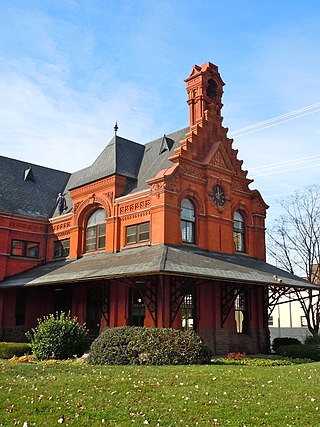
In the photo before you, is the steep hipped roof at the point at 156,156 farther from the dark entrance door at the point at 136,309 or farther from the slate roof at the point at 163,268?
the dark entrance door at the point at 136,309

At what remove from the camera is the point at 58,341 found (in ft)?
Result: 61.2

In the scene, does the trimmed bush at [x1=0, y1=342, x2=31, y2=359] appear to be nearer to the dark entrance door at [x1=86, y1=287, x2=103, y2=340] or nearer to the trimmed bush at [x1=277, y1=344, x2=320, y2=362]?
the dark entrance door at [x1=86, y1=287, x2=103, y2=340]

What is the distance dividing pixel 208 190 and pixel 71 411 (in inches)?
705

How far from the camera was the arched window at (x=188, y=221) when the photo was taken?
80.1 ft

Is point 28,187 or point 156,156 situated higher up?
point 156,156

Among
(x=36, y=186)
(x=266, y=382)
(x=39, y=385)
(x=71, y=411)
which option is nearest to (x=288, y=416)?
(x=266, y=382)

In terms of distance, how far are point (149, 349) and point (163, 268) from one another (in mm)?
3330

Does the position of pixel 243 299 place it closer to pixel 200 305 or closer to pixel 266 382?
pixel 200 305

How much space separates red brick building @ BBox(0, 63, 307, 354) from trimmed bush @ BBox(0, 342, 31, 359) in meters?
3.25

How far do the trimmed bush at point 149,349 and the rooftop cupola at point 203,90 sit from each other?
1415cm

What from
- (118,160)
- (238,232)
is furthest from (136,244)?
(238,232)

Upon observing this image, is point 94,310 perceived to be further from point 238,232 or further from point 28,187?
point 28,187

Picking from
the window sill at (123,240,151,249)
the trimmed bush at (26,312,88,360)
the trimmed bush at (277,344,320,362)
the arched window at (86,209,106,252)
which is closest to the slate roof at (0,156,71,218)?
the arched window at (86,209,106,252)

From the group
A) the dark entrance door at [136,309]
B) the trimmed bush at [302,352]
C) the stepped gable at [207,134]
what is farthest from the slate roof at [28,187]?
the trimmed bush at [302,352]
